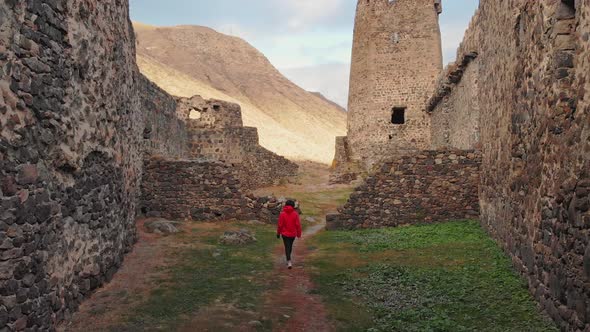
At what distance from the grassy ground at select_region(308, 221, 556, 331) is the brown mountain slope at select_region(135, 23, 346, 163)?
38805 millimetres

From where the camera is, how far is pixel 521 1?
26.4 ft

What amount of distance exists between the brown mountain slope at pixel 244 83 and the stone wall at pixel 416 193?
35.6m

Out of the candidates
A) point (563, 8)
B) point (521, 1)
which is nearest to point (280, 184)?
point (521, 1)

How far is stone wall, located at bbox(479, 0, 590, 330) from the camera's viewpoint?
525 cm

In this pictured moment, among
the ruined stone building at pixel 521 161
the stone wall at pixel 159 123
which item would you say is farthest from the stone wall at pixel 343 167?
the ruined stone building at pixel 521 161

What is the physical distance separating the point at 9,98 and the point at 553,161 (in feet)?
21.7

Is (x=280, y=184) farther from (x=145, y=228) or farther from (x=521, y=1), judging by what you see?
(x=521, y=1)

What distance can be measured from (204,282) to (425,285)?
3846 millimetres

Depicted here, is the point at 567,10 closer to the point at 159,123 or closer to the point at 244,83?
the point at 159,123

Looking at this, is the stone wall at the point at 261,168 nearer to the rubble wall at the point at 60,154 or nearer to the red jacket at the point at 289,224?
the red jacket at the point at 289,224

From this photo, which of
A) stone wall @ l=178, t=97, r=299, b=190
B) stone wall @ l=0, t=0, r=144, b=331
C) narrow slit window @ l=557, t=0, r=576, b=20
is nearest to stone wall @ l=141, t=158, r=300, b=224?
stone wall @ l=0, t=0, r=144, b=331

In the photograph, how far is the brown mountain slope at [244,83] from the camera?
65688 mm

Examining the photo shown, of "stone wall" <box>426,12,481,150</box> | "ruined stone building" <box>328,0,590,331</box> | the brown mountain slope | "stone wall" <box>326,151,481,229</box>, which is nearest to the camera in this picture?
"ruined stone building" <box>328,0,590,331</box>

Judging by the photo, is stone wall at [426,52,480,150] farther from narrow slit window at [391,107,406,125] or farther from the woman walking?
the woman walking
